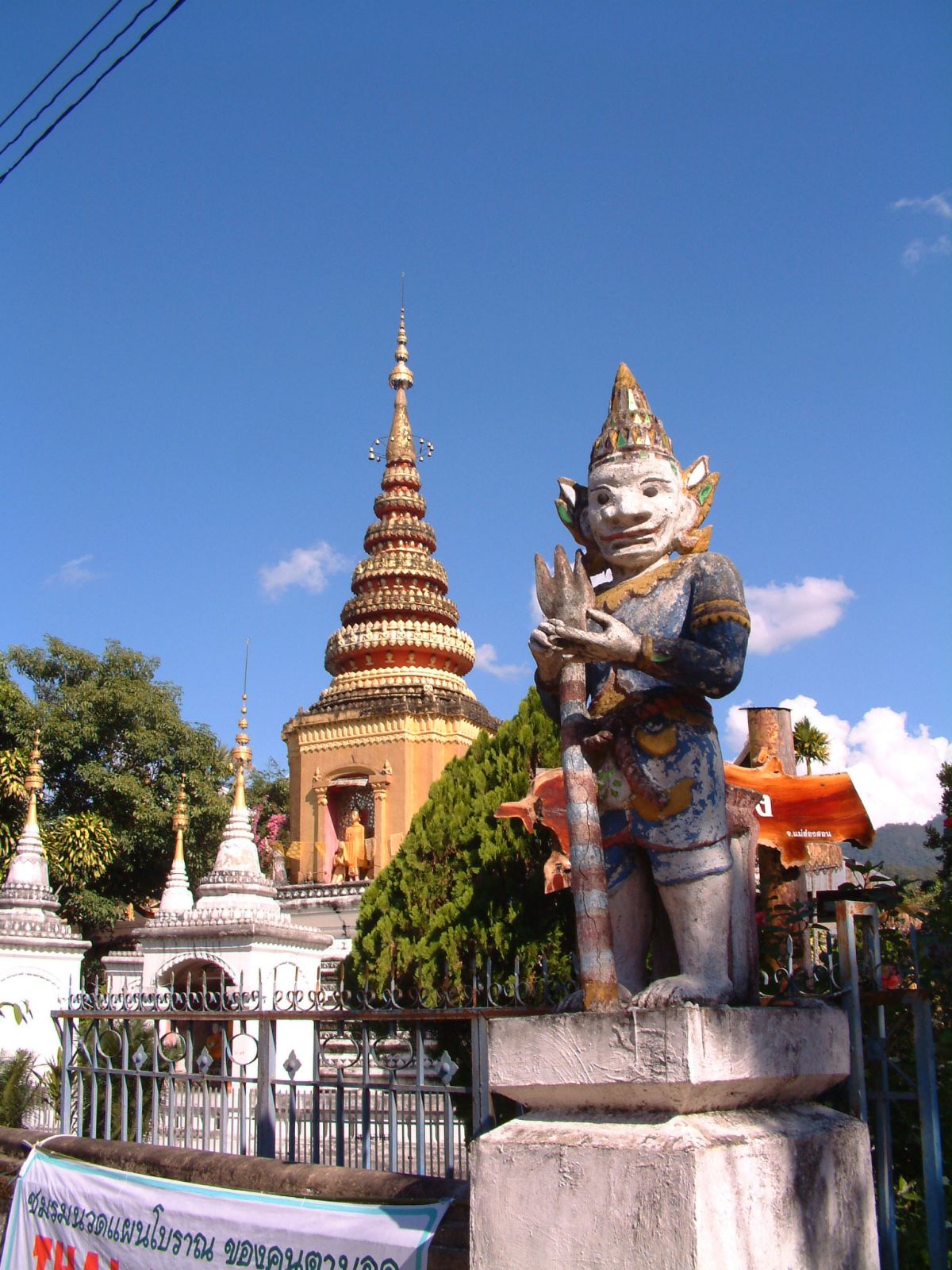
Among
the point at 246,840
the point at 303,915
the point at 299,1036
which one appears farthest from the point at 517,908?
the point at 303,915

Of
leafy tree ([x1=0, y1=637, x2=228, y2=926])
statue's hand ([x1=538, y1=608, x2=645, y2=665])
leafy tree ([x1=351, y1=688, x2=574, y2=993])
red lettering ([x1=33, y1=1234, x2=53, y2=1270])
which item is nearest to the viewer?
statue's hand ([x1=538, y1=608, x2=645, y2=665])

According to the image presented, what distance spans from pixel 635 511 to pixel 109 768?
27.4 metres

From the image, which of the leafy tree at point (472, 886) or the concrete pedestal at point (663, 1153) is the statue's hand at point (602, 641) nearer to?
the concrete pedestal at point (663, 1153)

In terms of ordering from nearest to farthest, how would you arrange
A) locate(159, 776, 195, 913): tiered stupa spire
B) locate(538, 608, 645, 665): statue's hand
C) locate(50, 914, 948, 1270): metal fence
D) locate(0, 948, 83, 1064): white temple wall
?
locate(538, 608, 645, 665): statue's hand < locate(50, 914, 948, 1270): metal fence < locate(0, 948, 83, 1064): white temple wall < locate(159, 776, 195, 913): tiered stupa spire

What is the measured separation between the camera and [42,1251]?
569 centimetres

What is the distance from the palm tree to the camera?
61.2 feet

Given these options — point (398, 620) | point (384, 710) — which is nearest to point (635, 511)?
point (384, 710)

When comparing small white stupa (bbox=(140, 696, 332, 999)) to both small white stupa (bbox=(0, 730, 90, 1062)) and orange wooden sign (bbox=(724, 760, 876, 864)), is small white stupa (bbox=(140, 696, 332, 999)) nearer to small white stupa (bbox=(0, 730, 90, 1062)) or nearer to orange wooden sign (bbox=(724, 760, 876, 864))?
small white stupa (bbox=(0, 730, 90, 1062))

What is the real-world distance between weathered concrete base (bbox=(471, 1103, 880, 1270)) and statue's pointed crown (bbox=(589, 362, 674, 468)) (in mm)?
2315

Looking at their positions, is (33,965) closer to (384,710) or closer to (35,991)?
(35,991)

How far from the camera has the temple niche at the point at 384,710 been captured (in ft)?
84.7

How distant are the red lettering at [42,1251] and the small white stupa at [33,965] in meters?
8.67

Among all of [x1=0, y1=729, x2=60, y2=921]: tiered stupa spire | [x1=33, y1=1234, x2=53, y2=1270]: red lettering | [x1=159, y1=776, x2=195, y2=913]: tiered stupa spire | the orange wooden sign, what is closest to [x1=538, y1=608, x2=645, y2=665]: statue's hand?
the orange wooden sign

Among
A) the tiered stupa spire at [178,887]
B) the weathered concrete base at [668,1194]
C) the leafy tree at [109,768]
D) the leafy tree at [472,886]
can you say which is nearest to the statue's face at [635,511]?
the weathered concrete base at [668,1194]
